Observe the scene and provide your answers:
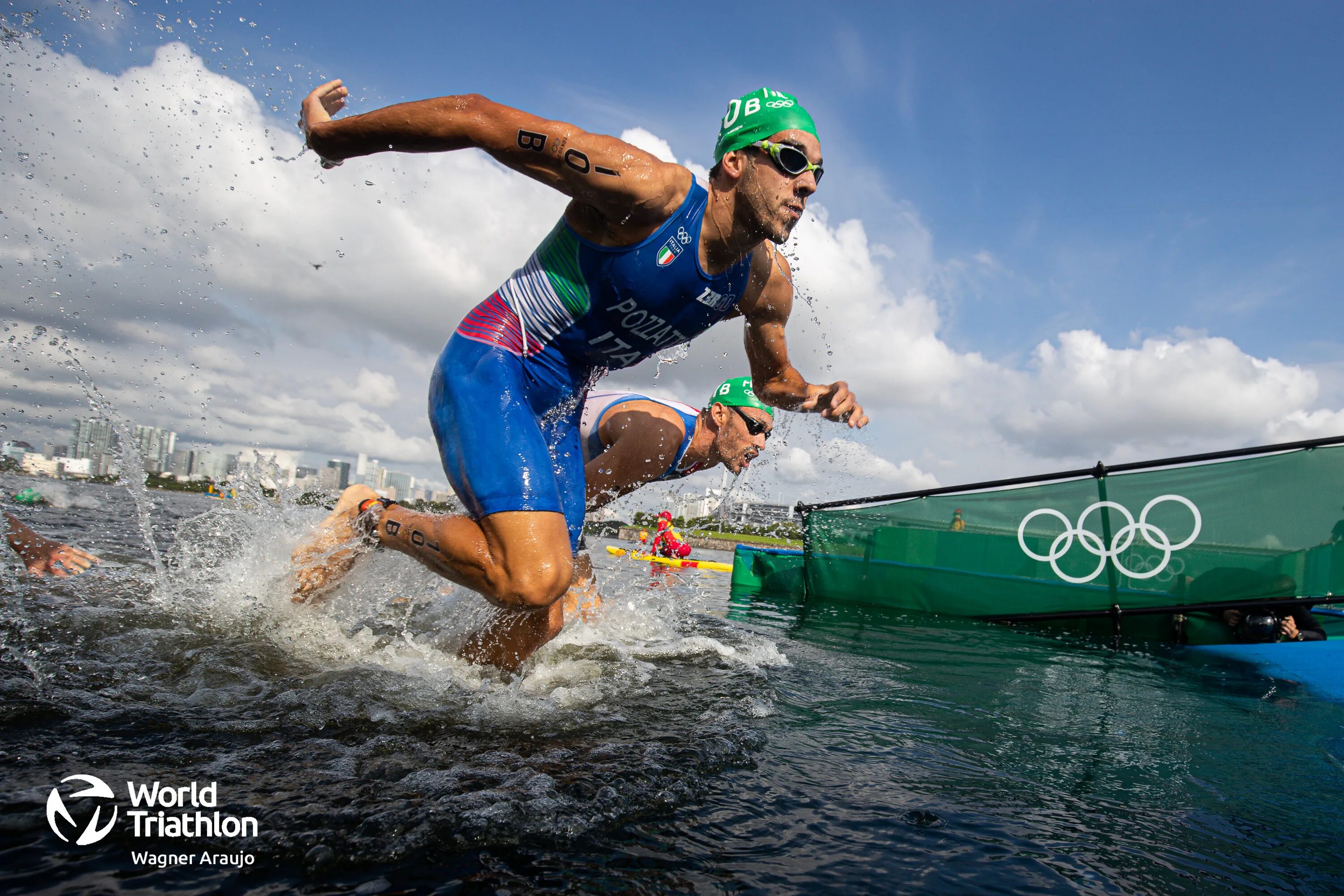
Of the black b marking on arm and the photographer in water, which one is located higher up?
the black b marking on arm

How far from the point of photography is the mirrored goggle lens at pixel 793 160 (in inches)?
107

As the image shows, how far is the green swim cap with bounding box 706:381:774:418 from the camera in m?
5.41

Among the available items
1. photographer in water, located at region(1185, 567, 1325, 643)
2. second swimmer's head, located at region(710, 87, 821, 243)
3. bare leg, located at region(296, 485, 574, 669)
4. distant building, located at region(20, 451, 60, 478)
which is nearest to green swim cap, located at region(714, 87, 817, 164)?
second swimmer's head, located at region(710, 87, 821, 243)

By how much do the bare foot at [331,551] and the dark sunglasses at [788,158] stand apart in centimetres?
252

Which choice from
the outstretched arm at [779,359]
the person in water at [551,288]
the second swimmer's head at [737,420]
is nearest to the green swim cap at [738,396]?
the second swimmer's head at [737,420]

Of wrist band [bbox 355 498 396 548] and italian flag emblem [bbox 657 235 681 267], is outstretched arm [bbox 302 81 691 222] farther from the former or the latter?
wrist band [bbox 355 498 396 548]

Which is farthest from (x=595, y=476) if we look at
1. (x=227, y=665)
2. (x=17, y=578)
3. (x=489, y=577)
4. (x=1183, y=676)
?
(x=1183, y=676)

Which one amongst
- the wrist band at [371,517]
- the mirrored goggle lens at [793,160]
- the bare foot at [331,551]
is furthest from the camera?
the bare foot at [331,551]

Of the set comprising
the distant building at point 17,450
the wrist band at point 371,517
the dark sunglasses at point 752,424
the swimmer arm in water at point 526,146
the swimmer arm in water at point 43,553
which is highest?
the swimmer arm in water at point 526,146

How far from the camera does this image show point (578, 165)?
2.42 metres

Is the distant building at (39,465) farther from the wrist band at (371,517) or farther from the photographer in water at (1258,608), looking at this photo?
the photographer in water at (1258,608)

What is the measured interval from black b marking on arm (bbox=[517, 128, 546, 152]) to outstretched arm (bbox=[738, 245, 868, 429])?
121 cm

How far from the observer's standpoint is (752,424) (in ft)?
17.8

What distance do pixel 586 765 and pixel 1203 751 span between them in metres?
2.32
